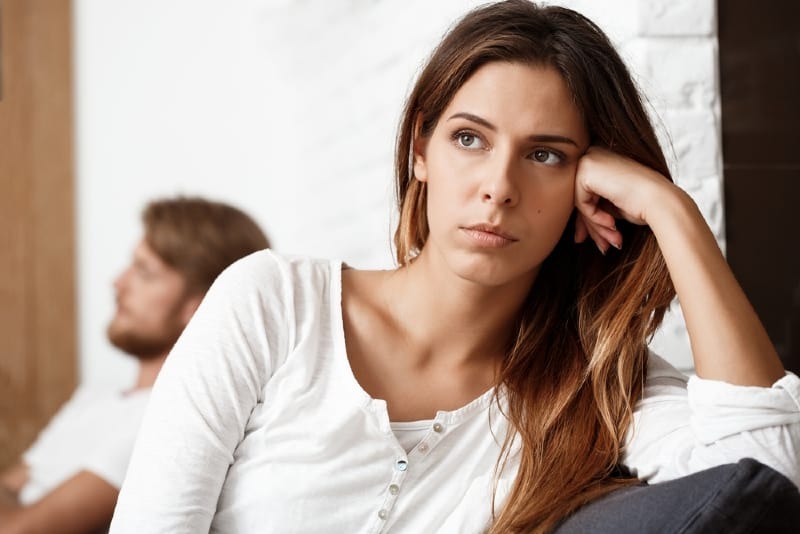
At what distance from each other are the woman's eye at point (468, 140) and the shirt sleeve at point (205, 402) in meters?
0.34

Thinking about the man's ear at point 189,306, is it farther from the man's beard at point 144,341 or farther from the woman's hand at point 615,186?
the woman's hand at point 615,186

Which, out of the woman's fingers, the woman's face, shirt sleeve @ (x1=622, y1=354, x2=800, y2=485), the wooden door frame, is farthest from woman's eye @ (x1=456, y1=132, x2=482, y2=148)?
the wooden door frame

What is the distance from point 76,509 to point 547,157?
125cm

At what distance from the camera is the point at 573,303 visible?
1716mm

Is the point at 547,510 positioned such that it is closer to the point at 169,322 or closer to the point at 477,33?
the point at 477,33

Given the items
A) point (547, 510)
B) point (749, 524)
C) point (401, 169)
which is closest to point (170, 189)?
point (401, 169)

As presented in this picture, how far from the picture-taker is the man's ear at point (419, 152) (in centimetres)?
161

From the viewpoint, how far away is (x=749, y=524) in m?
1.02

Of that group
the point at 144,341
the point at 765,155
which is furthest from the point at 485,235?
the point at 144,341

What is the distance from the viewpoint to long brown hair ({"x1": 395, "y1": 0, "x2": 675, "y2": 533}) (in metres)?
1.48

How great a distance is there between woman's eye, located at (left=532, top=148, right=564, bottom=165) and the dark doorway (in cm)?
68

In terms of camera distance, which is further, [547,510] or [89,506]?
[89,506]

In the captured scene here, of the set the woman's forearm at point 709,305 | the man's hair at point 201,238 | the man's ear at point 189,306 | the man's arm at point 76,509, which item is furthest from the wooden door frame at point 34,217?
the woman's forearm at point 709,305

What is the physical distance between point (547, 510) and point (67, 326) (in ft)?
6.63
